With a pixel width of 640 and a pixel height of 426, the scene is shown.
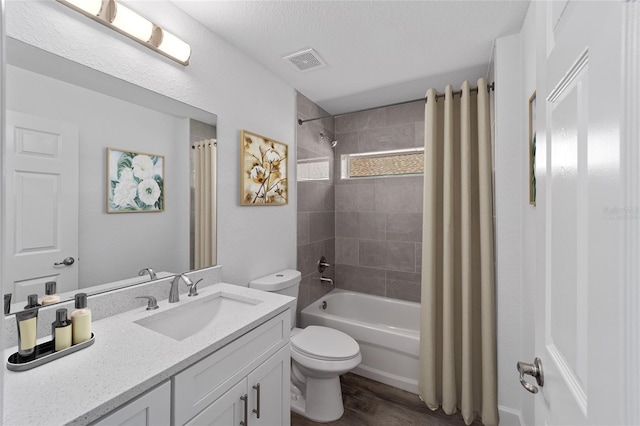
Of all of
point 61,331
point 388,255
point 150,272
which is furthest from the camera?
point 388,255

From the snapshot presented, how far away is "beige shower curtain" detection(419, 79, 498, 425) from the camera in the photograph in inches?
72.2

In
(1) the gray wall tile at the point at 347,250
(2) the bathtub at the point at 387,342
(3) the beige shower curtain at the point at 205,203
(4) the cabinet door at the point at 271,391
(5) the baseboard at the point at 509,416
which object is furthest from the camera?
(1) the gray wall tile at the point at 347,250

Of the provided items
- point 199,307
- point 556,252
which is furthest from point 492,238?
point 199,307

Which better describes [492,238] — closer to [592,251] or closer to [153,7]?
[592,251]

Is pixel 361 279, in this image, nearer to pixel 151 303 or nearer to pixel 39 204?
pixel 151 303

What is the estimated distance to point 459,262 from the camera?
2100mm

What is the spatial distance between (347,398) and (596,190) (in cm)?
218

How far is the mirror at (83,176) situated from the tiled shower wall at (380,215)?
1.90 meters

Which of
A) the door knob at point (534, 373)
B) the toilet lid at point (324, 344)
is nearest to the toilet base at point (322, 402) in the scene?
the toilet lid at point (324, 344)

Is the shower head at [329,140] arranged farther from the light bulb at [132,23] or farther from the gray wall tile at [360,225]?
the light bulb at [132,23]

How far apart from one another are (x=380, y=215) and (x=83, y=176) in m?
2.44

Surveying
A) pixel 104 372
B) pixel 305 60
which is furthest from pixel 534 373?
pixel 305 60

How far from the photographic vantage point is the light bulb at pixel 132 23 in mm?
1193

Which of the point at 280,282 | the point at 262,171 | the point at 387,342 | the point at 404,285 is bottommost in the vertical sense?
the point at 387,342
